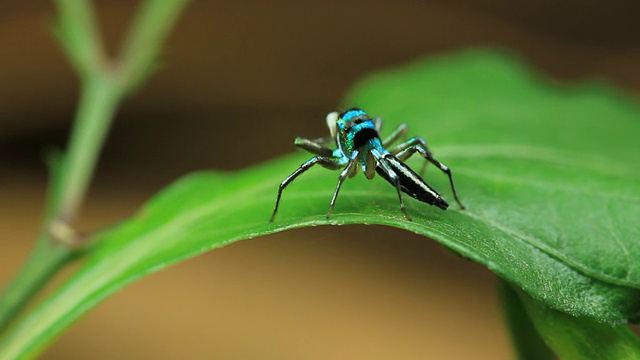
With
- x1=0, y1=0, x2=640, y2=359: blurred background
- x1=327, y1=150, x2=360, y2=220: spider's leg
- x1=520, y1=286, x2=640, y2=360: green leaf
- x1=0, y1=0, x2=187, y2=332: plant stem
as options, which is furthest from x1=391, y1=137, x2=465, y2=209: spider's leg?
x1=0, y1=0, x2=640, y2=359: blurred background

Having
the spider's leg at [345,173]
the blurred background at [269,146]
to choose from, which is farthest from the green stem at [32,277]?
the blurred background at [269,146]

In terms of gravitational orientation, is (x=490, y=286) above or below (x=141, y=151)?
below

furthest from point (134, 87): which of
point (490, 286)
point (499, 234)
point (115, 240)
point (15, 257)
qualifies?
point (490, 286)

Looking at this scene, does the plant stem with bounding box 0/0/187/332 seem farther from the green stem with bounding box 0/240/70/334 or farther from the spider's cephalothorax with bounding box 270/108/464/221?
the spider's cephalothorax with bounding box 270/108/464/221

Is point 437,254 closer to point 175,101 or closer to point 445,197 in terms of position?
point 175,101

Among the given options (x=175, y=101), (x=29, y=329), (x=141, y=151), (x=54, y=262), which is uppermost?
(x=175, y=101)

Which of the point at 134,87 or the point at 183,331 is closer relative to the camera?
the point at 134,87
